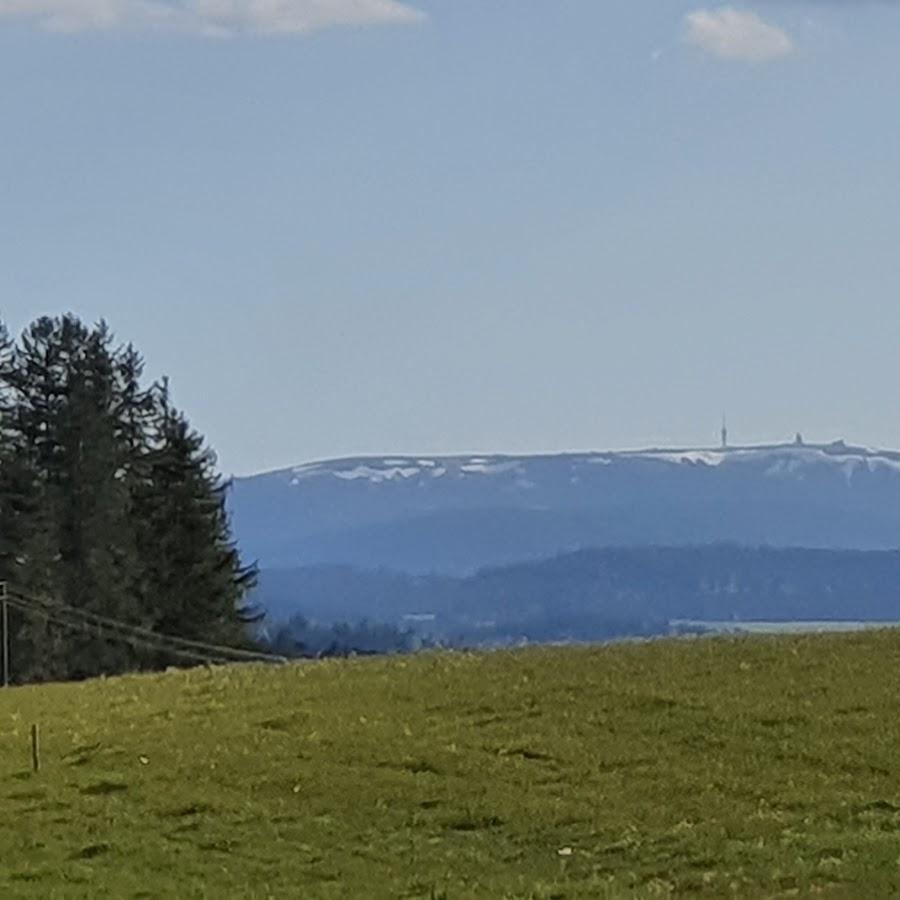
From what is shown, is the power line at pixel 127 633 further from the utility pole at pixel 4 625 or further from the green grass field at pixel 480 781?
the green grass field at pixel 480 781

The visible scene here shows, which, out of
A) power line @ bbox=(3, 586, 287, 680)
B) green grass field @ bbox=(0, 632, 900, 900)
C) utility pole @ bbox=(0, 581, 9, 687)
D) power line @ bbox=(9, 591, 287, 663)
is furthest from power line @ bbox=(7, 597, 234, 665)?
green grass field @ bbox=(0, 632, 900, 900)

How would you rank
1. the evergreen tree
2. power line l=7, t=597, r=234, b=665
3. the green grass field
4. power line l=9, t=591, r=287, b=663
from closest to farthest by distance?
the green grass field
power line l=7, t=597, r=234, b=665
power line l=9, t=591, r=287, b=663
the evergreen tree

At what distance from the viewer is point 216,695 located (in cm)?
3372

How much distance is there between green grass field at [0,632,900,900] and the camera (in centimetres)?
2111

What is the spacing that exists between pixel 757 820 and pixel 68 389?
46.1m

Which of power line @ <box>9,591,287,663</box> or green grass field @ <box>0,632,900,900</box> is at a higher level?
power line @ <box>9,591,287,663</box>

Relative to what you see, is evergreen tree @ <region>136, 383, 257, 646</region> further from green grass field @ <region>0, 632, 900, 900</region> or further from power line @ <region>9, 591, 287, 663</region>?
green grass field @ <region>0, 632, 900, 900</region>

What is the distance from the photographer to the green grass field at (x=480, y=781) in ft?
69.3

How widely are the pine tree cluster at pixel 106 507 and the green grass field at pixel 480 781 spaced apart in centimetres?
2671

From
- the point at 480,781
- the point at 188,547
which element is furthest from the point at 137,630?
the point at 480,781

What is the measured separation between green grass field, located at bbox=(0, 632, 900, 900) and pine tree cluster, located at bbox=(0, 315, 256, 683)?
87.6 feet

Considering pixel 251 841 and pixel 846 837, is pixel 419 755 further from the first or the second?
pixel 846 837

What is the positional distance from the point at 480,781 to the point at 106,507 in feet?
133

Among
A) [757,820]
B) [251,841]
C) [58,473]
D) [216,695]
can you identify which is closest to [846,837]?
[757,820]
